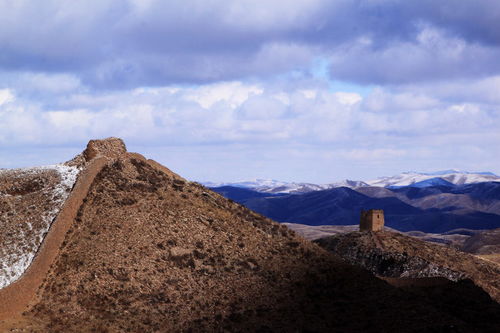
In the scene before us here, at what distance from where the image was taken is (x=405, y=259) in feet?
167

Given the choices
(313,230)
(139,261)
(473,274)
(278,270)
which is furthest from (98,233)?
(313,230)

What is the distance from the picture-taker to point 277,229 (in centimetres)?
3506

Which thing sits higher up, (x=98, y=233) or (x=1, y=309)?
(x=98, y=233)

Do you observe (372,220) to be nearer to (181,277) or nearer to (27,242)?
(181,277)

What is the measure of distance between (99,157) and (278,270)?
40.4ft

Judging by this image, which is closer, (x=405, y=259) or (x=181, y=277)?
(x=181, y=277)

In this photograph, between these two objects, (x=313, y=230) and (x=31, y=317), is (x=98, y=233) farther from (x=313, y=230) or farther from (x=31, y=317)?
(x=313, y=230)

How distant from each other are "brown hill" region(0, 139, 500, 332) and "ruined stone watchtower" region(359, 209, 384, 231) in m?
26.4

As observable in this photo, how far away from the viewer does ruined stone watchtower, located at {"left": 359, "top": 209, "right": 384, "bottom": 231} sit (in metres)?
60.7

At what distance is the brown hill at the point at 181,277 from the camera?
25.9 metres

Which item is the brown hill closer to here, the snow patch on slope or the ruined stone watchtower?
the snow patch on slope

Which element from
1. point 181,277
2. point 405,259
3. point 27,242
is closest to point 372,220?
point 405,259

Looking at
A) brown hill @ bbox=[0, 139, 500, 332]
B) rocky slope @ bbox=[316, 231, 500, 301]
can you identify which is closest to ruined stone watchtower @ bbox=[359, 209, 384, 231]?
rocky slope @ bbox=[316, 231, 500, 301]

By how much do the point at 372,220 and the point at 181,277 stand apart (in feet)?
116
